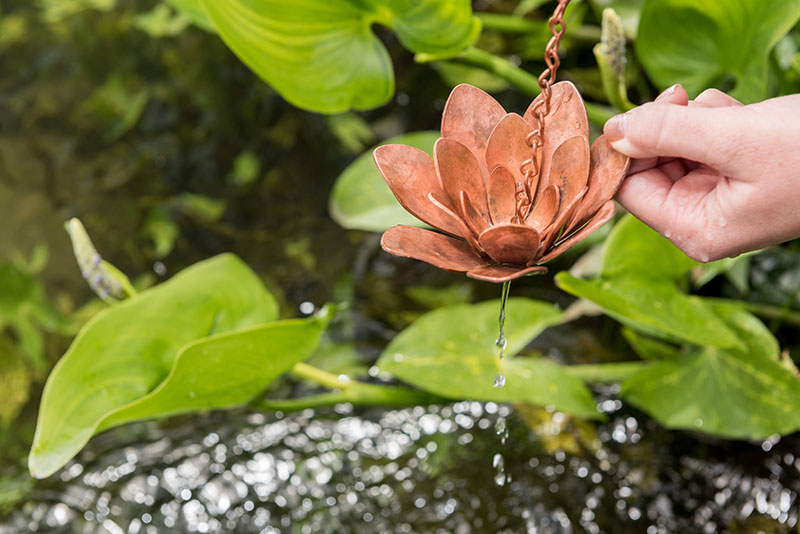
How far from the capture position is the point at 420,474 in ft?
3.96

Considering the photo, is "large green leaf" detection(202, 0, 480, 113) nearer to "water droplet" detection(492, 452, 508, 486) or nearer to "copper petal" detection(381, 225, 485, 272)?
"copper petal" detection(381, 225, 485, 272)

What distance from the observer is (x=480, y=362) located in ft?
3.72

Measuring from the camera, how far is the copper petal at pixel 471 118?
0.67 m

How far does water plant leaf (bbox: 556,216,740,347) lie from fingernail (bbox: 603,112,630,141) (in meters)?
0.37

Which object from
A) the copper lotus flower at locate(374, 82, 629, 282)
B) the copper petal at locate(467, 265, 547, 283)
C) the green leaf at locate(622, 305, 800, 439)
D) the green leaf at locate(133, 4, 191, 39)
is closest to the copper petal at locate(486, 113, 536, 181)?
the copper lotus flower at locate(374, 82, 629, 282)

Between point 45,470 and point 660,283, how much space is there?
82 centimetres

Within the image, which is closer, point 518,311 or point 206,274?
point 206,274

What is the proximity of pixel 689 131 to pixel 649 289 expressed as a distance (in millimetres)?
481

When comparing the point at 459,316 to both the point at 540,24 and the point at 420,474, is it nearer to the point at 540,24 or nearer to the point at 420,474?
the point at 420,474

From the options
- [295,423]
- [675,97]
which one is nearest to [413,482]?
[295,423]

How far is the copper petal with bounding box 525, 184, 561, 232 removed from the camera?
0.62 meters

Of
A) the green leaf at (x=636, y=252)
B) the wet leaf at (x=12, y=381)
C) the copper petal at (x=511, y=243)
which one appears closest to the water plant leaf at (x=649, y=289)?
the green leaf at (x=636, y=252)

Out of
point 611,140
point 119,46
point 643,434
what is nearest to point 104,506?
point 643,434

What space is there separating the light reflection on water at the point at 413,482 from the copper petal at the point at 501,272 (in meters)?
0.67
